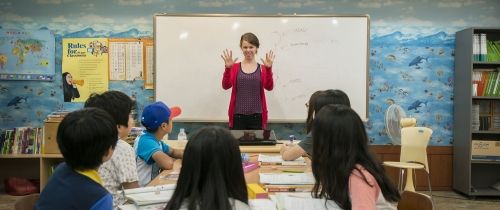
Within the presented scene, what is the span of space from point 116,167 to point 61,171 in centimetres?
50

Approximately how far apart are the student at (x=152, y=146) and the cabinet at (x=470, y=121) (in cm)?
339

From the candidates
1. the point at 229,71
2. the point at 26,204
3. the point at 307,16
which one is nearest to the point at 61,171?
the point at 26,204

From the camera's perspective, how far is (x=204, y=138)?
1.42 metres

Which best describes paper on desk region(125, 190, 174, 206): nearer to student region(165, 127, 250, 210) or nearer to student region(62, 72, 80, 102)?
student region(165, 127, 250, 210)

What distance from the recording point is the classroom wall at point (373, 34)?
495cm

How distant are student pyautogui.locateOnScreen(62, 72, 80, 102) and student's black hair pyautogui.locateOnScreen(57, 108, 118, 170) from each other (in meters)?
3.52

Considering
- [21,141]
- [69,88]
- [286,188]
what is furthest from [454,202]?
[21,141]

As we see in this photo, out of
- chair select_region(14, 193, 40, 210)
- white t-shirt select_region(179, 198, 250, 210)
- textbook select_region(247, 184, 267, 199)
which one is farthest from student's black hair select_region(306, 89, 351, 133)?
chair select_region(14, 193, 40, 210)

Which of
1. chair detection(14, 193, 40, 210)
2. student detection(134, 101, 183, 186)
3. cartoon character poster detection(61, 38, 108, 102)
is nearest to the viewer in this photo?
chair detection(14, 193, 40, 210)

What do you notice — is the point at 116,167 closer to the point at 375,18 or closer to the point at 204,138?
the point at 204,138

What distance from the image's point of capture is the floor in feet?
14.6

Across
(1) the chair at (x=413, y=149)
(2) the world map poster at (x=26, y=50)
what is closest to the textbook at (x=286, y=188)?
(1) the chair at (x=413, y=149)

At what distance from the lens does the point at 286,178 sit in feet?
7.57

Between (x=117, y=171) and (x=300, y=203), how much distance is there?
829 mm
